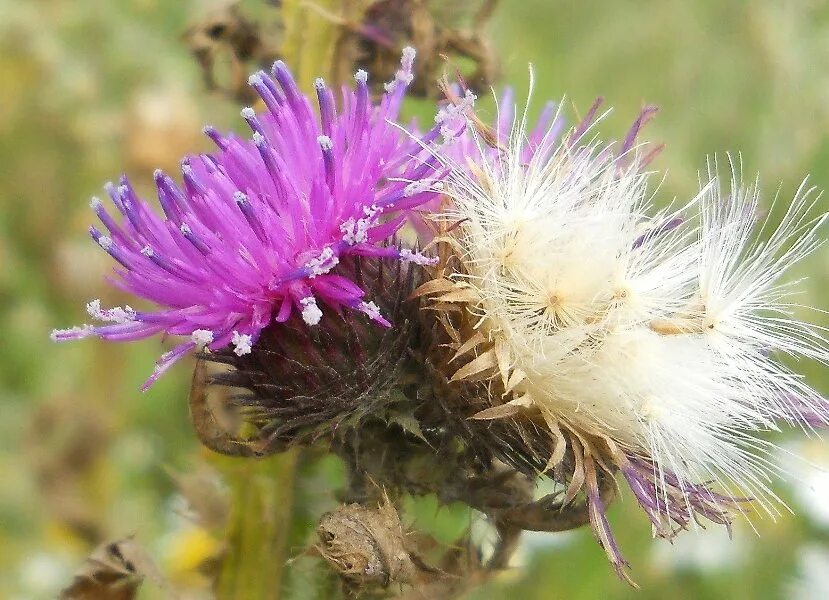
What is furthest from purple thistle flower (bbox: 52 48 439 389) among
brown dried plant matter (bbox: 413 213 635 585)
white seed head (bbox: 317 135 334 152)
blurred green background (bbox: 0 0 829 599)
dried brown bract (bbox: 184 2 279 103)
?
blurred green background (bbox: 0 0 829 599)

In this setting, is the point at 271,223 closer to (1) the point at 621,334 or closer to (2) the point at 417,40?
(1) the point at 621,334

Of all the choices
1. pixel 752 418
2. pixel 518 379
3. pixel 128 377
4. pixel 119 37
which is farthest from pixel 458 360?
pixel 119 37

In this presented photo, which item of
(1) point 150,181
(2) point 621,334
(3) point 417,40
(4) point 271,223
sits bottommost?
(2) point 621,334

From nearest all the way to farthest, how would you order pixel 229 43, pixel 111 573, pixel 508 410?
pixel 508 410 → pixel 111 573 → pixel 229 43

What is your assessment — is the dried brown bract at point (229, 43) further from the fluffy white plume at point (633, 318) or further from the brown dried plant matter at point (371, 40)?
the fluffy white plume at point (633, 318)

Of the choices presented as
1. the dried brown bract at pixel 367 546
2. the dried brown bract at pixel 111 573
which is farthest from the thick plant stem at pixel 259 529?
the dried brown bract at pixel 367 546

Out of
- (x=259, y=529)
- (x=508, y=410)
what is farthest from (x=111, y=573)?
(x=508, y=410)
